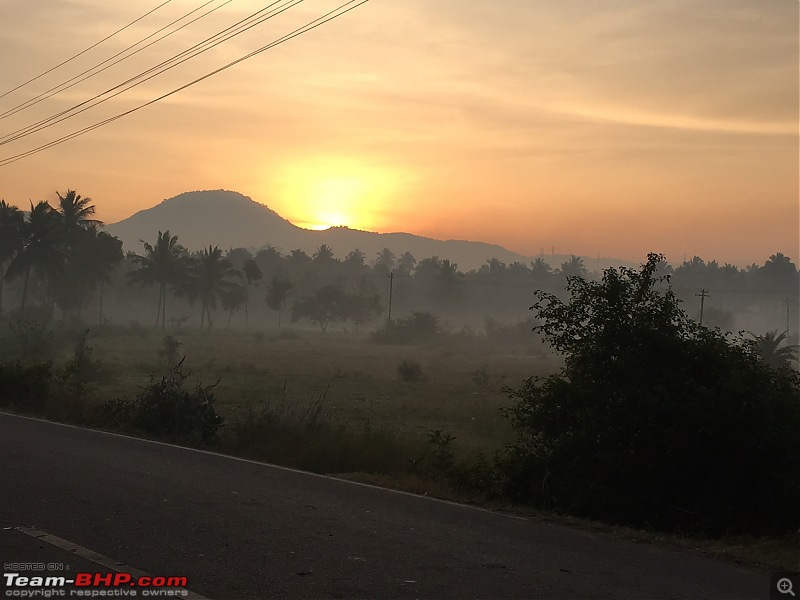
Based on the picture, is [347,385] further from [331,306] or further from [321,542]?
[331,306]

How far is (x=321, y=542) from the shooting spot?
6.91 m

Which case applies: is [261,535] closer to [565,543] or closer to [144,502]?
[144,502]

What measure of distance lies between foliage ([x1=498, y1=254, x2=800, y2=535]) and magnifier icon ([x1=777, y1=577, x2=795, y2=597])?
8.26 feet

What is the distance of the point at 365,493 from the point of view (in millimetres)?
9414

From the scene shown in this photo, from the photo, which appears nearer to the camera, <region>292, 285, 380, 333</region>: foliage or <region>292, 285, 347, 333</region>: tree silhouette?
<region>292, 285, 347, 333</region>: tree silhouette

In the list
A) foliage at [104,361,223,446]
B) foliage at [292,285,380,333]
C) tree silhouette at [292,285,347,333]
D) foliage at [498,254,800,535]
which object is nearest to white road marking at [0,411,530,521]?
foliage at [104,361,223,446]

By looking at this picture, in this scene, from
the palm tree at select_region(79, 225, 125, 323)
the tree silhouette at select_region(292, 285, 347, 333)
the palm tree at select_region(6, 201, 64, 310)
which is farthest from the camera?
the tree silhouette at select_region(292, 285, 347, 333)

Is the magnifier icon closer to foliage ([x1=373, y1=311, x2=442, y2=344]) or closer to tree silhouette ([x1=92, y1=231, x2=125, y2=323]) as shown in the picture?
foliage ([x1=373, y1=311, x2=442, y2=344])

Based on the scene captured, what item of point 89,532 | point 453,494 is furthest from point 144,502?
point 453,494

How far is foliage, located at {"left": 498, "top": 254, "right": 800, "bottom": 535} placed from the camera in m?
9.16

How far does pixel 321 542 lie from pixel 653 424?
466 cm

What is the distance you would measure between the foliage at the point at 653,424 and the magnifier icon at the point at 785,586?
2.52 meters

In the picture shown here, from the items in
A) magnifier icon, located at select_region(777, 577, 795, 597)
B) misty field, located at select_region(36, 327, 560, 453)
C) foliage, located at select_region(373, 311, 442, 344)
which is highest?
foliage, located at select_region(373, 311, 442, 344)

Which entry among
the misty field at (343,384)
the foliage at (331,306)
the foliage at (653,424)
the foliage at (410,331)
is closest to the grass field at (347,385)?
the misty field at (343,384)
